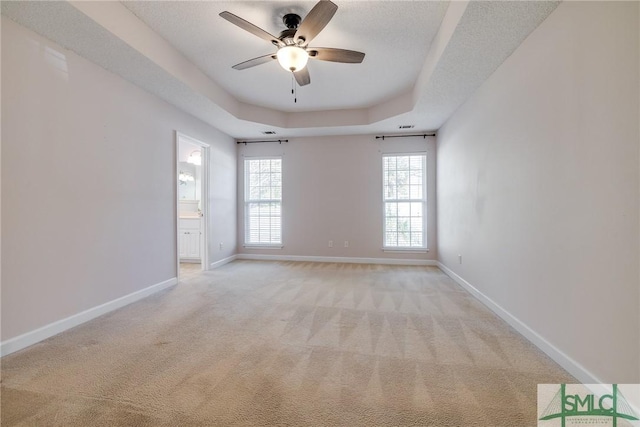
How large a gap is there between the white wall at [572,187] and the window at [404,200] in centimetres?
241

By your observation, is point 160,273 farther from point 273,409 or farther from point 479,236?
point 479,236

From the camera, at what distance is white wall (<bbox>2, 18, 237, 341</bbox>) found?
2104mm

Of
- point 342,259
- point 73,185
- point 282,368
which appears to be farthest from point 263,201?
point 282,368

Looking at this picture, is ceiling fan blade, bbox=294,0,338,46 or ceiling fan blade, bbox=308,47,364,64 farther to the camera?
ceiling fan blade, bbox=308,47,364,64

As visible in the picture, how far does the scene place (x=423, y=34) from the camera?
276cm

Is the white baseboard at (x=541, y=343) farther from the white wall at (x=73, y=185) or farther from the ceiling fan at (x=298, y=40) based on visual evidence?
the white wall at (x=73, y=185)

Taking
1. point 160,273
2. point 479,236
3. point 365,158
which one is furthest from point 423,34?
point 160,273

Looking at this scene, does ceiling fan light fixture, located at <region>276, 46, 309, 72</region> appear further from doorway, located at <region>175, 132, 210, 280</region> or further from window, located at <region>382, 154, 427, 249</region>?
window, located at <region>382, 154, 427, 249</region>

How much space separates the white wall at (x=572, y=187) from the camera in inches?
55.4

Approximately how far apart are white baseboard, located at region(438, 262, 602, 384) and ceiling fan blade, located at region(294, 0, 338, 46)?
2.81 metres

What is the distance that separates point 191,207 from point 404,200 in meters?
4.46

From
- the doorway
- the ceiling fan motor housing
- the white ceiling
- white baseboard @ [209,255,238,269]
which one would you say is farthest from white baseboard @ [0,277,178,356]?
the ceiling fan motor housing

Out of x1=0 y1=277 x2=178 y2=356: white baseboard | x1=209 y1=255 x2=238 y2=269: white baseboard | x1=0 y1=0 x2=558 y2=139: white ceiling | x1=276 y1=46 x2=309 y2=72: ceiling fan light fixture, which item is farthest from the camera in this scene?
x1=209 y1=255 x2=238 y2=269: white baseboard

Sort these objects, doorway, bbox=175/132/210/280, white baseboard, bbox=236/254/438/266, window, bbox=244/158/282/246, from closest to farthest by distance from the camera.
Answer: doorway, bbox=175/132/210/280 < white baseboard, bbox=236/254/438/266 < window, bbox=244/158/282/246
